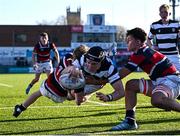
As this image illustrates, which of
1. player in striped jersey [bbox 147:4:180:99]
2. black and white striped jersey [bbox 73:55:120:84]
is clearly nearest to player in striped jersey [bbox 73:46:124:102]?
black and white striped jersey [bbox 73:55:120:84]

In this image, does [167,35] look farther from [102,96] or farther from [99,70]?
[102,96]

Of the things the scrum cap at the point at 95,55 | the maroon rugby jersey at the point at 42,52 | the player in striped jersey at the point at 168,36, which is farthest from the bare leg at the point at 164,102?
the maroon rugby jersey at the point at 42,52

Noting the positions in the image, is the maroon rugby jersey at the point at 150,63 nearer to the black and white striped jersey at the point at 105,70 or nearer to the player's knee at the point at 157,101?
the black and white striped jersey at the point at 105,70

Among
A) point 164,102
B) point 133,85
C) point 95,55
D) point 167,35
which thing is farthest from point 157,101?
point 167,35

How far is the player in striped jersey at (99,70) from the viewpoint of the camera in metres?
7.41

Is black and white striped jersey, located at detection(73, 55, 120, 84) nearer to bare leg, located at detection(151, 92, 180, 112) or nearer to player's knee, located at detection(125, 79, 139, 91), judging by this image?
player's knee, located at detection(125, 79, 139, 91)

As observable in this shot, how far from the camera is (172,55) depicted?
11234 mm

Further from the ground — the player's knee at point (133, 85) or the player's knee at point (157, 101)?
the player's knee at point (133, 85)

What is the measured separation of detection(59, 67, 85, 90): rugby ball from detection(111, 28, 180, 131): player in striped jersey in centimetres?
60

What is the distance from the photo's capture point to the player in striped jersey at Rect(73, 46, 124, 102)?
741 cm

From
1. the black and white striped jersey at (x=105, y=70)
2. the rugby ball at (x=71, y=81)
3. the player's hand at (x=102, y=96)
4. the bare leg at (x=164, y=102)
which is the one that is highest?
the black and white striped jersey at (x=105, y=70)

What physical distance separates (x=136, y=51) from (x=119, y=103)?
5.02m

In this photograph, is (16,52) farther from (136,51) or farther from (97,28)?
(136,51)

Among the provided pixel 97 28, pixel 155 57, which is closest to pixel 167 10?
pixel 155 57
